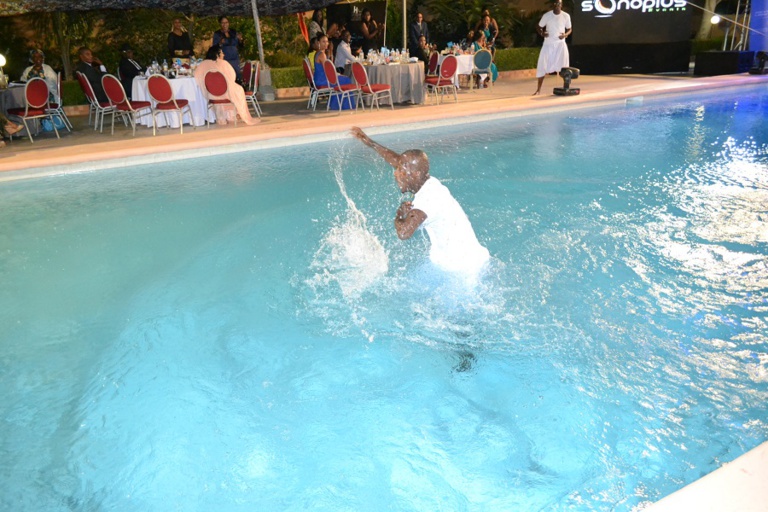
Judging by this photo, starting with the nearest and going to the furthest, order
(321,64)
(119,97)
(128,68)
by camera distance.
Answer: (119,97)
(321,64)
(128,68)

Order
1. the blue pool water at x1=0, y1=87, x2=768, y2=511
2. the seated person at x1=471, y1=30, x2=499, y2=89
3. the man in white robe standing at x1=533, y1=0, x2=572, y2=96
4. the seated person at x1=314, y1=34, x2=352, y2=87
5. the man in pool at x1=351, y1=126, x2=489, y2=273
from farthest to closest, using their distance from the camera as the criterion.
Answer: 1. the seated person at x1=471, y1=30, x2=499, y2=89
2. the man in white robe standing at x1=533, y1=0, x2=572, y2=96
3. the seated person at x1=314, y1=34, x2=352, y2=87
4. the man in pool at x1=351, y1=126, x2=489, y2=273
5. the blue pool water at x1=0, y1=87, x2=768, y2=511

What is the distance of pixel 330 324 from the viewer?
3.77 metres

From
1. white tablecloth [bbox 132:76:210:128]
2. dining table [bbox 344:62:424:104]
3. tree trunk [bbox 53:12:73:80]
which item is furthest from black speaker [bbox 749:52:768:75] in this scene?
tree trunk [bbox 53:12:73:80]

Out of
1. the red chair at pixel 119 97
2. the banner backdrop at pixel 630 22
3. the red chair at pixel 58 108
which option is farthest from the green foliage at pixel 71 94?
the banner backdrop at pixel 630 22

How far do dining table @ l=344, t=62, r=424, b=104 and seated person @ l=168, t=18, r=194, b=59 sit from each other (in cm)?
297

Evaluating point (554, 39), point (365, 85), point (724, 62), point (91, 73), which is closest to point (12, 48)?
point (91, 73)

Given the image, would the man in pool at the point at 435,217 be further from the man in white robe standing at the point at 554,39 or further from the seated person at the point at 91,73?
the man in white robe standing at the point at 554,39

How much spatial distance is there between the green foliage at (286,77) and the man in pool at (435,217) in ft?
35.0

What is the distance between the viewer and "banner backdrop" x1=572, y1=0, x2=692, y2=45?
49.7 feet

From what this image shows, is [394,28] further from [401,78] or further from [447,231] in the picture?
[447,231]

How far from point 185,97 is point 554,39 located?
6787 millimetres

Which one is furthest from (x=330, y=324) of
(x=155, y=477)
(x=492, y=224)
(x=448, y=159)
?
(x=448, y=159)

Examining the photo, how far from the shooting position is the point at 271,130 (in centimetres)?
849

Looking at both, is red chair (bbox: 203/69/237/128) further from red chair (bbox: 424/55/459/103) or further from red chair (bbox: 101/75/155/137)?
red chair (bbox: 424/55/459/103)
